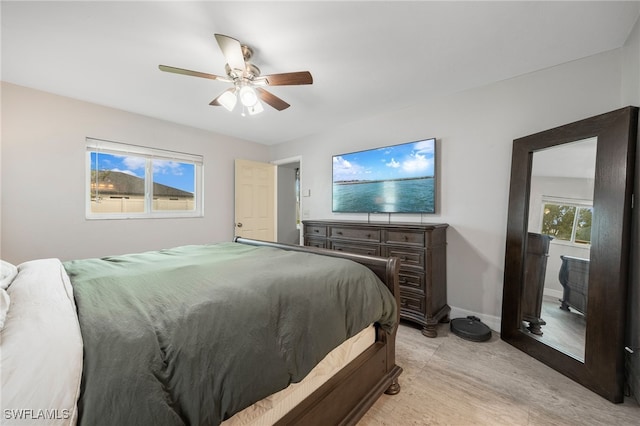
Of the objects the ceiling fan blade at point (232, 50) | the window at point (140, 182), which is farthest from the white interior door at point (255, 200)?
→ the ceiling fan blade at point (232, 50)

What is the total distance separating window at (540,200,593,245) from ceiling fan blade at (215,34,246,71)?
2.60 m

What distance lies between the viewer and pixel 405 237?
2570mm

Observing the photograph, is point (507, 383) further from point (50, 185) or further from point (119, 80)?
point (50, 185)

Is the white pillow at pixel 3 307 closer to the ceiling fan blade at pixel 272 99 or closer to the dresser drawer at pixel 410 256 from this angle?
the ceiling fan blade at pixel 272 99

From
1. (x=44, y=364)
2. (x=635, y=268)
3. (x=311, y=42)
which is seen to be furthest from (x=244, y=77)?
(x=635, y=268)

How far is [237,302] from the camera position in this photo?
3.39 feet

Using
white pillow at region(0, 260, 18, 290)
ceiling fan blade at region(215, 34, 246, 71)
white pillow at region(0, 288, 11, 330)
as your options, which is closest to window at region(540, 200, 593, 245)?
ceiling fan blade at region(215, 34, 246, 71)

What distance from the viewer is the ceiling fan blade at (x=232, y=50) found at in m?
1.50

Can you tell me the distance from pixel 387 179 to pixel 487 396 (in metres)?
2.21

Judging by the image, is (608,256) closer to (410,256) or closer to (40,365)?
(410,256)

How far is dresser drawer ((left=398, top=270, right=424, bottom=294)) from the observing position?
2461 mm

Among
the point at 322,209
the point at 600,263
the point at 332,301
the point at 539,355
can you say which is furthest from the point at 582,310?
the point at 322,209

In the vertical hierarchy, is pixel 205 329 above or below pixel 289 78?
below

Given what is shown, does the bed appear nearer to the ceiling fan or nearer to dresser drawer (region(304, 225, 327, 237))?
the ceiling fan
